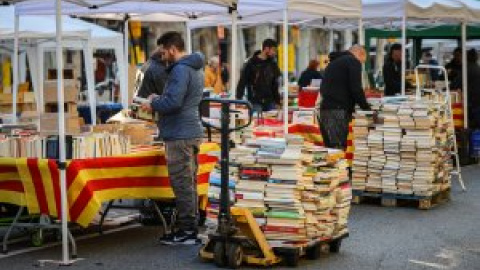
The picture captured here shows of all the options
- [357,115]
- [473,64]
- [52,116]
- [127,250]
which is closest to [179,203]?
[127,250]

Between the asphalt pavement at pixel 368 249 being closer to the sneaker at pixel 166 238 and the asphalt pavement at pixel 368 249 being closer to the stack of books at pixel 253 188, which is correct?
the sneaker at pixel 166 238

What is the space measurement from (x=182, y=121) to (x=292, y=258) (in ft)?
5.56

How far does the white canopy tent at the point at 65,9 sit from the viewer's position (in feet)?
29.4

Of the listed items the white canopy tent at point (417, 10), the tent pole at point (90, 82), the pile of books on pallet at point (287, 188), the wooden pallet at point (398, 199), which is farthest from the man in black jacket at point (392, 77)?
the pile of books on pallet at point (287, 188)

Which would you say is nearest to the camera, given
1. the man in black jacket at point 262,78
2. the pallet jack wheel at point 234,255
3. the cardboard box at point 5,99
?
the pallet jack wheel at point 234,255

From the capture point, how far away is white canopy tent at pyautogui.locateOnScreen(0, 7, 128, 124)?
17.9m

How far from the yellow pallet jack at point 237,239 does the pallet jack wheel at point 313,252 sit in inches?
8.7

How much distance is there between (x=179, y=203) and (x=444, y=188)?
15.5 ft

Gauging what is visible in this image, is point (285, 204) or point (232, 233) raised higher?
point (285, 204)

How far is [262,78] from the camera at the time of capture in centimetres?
1614

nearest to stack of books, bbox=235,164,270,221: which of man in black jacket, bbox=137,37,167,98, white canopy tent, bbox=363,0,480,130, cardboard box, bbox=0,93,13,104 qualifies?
man in black jacket, bbox=137,37,167,98

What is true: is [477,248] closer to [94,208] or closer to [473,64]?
[94,208]

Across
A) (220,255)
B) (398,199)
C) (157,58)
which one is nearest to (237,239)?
(220,255)

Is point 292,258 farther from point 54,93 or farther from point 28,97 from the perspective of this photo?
point 28,97
